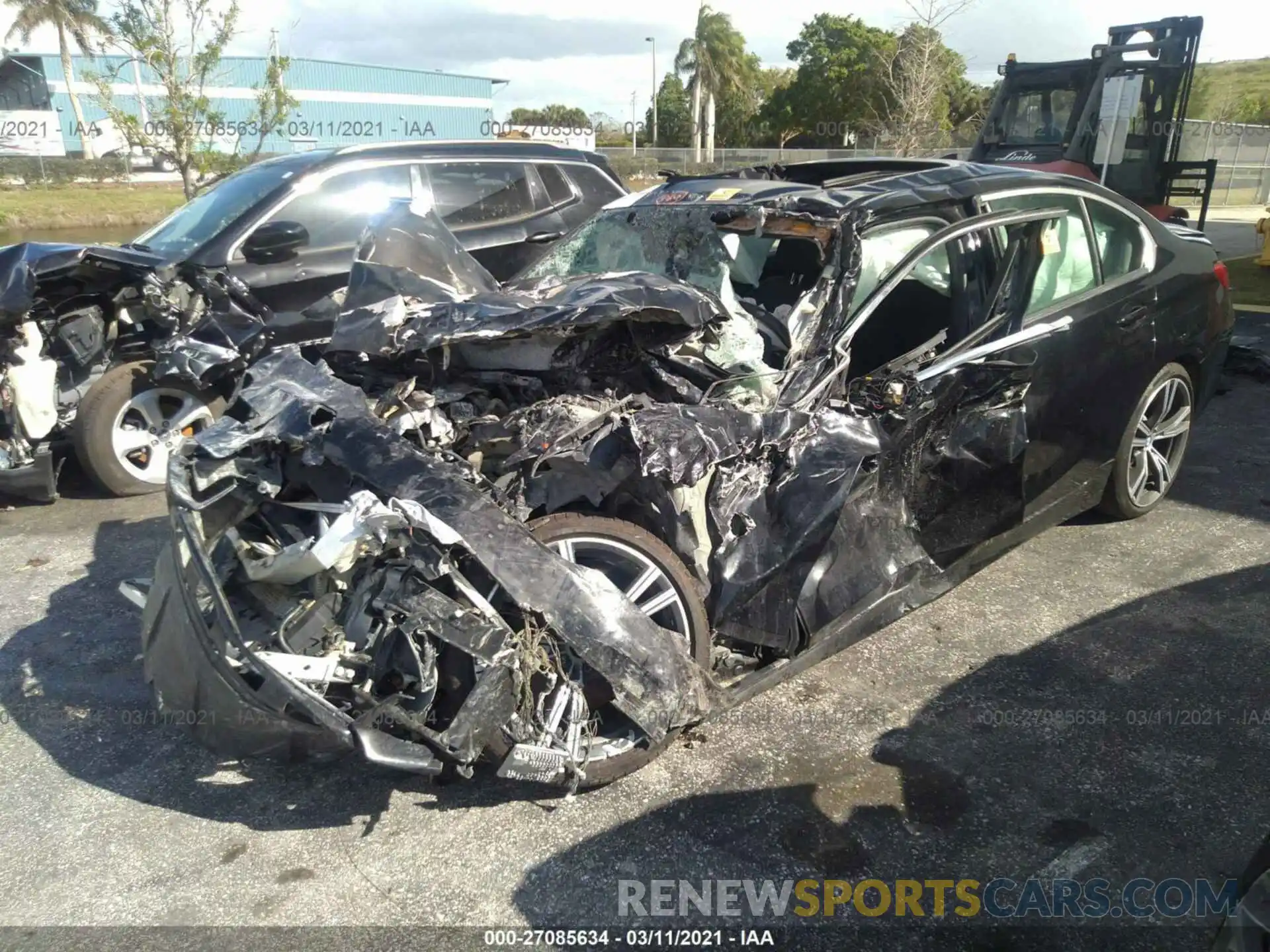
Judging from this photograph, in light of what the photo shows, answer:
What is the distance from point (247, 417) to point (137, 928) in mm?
1550

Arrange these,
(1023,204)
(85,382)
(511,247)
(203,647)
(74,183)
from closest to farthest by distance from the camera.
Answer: (203,647) → (1023,204) → (85,382) → (511,247) → (74,183)

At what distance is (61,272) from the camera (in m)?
5.17

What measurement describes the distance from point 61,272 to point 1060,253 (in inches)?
211

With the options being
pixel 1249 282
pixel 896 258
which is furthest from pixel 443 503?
pixel 1249 282

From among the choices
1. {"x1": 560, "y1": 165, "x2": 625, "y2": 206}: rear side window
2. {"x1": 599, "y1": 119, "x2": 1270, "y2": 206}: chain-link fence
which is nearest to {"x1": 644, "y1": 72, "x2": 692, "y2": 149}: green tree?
{"x1": 599, "y1": 119, "x2": 1270, "y2": 206}: chain-link fence

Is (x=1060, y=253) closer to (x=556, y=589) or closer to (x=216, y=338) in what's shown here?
(x=556, y=589)

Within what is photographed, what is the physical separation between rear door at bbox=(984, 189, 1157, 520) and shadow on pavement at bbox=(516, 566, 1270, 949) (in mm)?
863

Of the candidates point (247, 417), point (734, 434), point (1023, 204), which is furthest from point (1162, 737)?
point (247, 417)

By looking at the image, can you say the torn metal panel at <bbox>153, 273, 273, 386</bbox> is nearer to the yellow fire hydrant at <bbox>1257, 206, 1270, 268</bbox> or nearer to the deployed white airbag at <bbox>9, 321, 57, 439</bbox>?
the deployed white airbag at <bbox>9, 321, 57, 439</bbox>

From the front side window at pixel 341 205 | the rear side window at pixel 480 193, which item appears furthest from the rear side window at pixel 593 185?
the front side window at pixel 341 205

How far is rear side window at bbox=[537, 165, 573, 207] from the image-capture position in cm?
695

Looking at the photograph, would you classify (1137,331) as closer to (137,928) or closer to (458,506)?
(458,506)

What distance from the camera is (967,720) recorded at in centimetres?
316

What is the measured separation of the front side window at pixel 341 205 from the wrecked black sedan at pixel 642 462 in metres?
2.09
